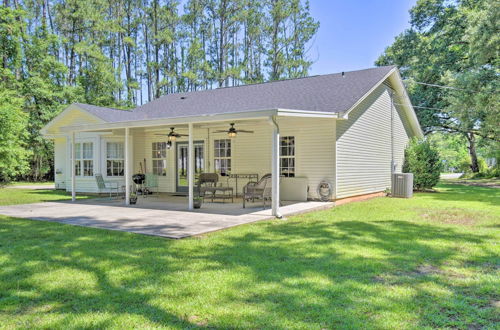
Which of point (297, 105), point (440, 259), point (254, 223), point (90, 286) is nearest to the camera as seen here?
point (90, 286)

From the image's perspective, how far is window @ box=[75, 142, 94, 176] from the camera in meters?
15.5

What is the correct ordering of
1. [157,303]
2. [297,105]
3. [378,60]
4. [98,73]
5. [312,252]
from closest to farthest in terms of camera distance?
1. [157,303]
2. [312,252]
3. [297,105]
4. [98,73]
5. [378,60]

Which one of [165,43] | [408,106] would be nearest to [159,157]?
[408,106]

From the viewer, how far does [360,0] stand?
22.0m

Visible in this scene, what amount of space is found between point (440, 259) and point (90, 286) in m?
4.54

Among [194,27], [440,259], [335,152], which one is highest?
[194,27]

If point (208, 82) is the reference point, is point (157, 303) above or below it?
below

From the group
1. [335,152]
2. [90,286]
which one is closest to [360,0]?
[335,152]

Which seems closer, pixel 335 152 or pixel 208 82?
pixel 335 152

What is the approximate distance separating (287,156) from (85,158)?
8.96 m

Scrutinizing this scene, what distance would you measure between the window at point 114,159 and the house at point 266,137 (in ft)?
0.13

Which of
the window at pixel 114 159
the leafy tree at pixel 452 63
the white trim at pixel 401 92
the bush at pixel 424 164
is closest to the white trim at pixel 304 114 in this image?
the white trim at pixel 401 92

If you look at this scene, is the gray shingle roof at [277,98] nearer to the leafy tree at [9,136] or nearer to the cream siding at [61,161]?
the cream siding at [61,161]

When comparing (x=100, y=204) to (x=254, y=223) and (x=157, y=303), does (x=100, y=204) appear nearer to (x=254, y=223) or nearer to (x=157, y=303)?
(x=254, y=223)
